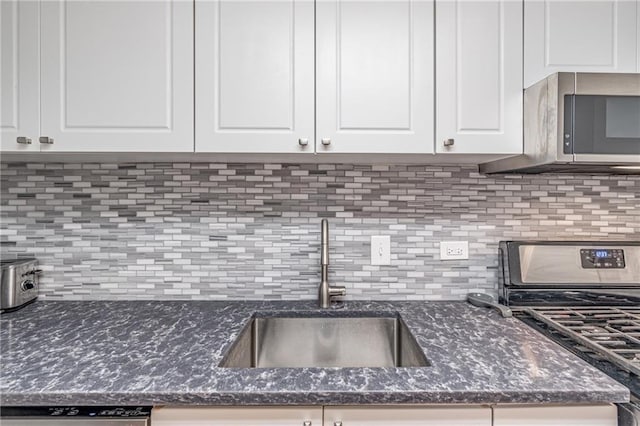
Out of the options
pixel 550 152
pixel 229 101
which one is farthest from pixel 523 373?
pixel 229 101

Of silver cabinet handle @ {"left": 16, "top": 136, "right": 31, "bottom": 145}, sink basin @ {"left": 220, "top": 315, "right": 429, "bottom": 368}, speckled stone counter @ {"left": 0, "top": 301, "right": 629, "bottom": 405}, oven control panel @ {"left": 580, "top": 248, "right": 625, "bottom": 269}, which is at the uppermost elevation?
silver cabinet handle @ {"left": 16, "top": 136, "right": 31, "bottom": 145}

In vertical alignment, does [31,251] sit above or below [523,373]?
above

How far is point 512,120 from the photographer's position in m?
1.25

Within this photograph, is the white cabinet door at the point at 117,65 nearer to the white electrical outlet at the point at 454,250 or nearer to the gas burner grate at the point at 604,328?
the white electrical outlet at the point at 454,250

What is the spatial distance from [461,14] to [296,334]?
128 centimetres

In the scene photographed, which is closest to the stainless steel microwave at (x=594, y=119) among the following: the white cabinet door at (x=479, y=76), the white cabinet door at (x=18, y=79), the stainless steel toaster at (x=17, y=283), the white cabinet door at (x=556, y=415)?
the white cabinet door at (x=479, y=76)

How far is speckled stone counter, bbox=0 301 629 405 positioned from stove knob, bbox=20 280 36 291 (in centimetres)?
15

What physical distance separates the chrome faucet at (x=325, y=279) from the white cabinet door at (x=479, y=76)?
0.51m

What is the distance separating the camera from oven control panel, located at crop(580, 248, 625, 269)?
149cm

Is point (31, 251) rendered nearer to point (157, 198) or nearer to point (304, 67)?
point (157, 198)

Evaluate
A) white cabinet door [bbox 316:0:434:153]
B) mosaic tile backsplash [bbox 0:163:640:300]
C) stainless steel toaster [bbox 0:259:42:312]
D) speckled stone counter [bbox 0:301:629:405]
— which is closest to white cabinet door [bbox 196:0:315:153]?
white cabinet door [bbox 316:0:434:153]

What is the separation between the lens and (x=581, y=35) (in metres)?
1.25

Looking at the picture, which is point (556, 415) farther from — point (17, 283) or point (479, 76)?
point (17, 283)

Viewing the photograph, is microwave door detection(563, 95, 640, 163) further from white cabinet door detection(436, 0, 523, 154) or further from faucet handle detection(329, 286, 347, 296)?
faucet handle detection(329, 286, 347, 296)
